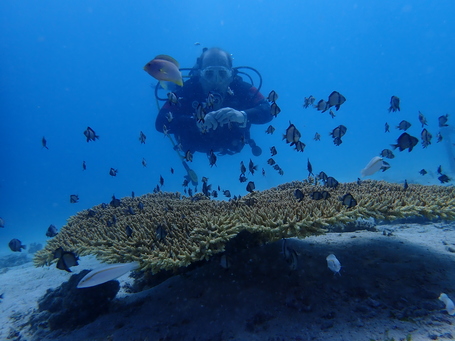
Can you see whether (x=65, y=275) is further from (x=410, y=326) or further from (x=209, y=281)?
(x=410, y=326)

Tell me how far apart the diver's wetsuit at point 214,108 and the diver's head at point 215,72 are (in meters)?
0.49

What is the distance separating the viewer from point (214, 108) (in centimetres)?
1194

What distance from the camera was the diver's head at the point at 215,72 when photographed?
1228cm

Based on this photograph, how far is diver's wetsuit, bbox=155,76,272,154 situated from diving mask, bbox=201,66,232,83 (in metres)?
0.78

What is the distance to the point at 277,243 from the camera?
14.2ft

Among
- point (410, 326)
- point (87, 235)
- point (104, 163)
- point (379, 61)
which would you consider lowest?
point (410, 326)

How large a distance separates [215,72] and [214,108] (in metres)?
1.92

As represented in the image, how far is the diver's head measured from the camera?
12281 millimetres

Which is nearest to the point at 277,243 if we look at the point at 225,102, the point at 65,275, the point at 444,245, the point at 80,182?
the point at 444,245

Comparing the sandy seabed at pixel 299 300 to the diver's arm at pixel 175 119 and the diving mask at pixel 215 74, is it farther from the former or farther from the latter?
the diving mask at pixel 215 74

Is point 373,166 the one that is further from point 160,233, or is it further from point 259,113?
point 259,113

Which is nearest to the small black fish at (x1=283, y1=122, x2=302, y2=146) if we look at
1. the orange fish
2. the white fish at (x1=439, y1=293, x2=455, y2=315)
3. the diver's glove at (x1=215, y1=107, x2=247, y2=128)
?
the orange fish

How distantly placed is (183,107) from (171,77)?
866cm

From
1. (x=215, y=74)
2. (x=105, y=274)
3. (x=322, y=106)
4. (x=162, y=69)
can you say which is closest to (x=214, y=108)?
(x=215, y=74)
